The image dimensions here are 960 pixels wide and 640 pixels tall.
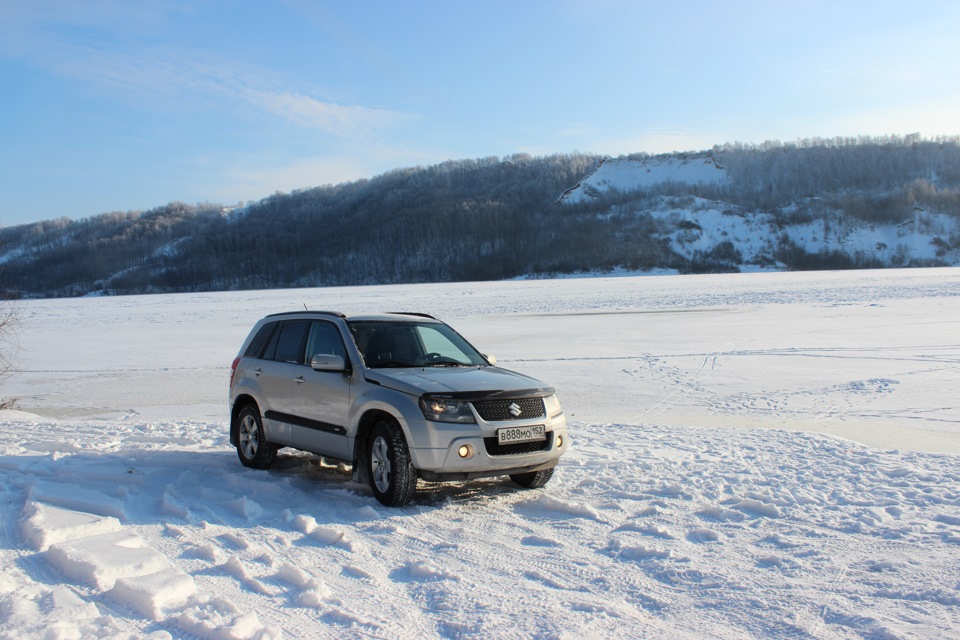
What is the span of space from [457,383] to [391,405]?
0.59 m

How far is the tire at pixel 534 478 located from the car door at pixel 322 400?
1610 millimetres

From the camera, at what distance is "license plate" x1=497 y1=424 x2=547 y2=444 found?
634 centimetres

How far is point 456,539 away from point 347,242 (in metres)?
175

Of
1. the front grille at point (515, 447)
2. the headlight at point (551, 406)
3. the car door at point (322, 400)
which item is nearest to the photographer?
the front grille at point (515, 447)

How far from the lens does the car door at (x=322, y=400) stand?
7.00 metres

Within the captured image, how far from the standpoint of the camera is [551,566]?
16.2 feet

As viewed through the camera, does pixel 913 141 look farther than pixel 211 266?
Yes

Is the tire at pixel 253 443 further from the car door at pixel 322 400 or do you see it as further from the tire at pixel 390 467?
the tire at pixel 390 467

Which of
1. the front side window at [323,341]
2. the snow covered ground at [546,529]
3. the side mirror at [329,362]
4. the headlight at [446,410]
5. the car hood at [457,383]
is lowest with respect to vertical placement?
the snow covered ground at [546,529]

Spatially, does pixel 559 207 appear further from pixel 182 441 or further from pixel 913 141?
pixel 182 441

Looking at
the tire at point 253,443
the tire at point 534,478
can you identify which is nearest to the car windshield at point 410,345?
the tire at point 534,478

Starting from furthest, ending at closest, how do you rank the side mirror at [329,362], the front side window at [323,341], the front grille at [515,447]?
the front side window at [323,341], the side mirror at [329,362], the front grille at [515,447]

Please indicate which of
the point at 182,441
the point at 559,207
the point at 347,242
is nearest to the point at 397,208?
the point at 347,242

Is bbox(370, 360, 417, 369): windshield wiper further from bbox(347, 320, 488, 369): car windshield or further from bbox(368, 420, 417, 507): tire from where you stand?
bbox(368, 420, 417, 507): tire
